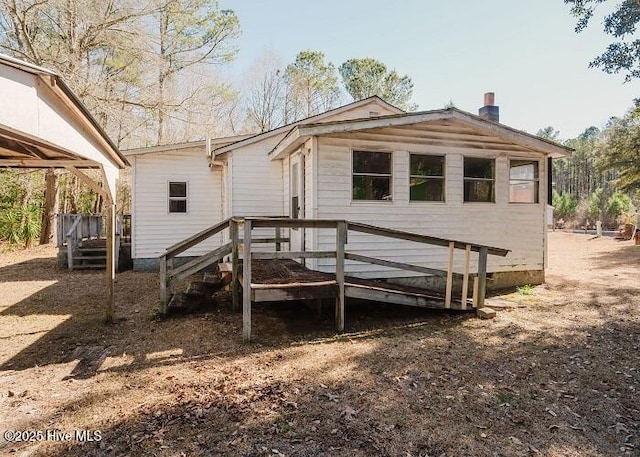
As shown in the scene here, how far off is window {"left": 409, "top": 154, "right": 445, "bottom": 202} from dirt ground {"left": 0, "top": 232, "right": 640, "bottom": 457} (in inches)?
101

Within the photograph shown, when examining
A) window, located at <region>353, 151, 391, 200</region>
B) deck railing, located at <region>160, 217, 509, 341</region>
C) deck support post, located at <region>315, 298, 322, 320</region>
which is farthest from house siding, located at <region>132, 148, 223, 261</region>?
deck support post, located at <region>315, 298, 322, 320</region>

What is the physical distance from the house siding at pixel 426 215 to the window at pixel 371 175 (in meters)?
0.13

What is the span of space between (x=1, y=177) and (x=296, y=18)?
16.0 m

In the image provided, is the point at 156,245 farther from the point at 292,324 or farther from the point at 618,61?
the point at 618,61

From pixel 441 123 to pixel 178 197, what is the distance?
7880mm

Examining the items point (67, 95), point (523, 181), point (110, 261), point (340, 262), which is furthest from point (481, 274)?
point (67, 95)

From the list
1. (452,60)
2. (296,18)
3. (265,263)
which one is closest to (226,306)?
(265,263)

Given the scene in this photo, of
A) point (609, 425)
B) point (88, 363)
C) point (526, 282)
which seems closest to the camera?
point (609, 425)

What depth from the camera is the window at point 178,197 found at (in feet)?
37.9

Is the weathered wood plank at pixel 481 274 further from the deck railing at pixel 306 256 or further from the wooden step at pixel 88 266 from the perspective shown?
the wooden step at pixel 88 266

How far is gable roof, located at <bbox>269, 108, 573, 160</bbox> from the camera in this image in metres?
6.93

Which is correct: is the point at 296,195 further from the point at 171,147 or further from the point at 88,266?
the point at 88,266

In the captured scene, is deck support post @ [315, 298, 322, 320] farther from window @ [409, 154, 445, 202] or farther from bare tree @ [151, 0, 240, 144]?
bare tree @ [151, 0, 240, 144]

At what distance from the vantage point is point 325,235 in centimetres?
729
